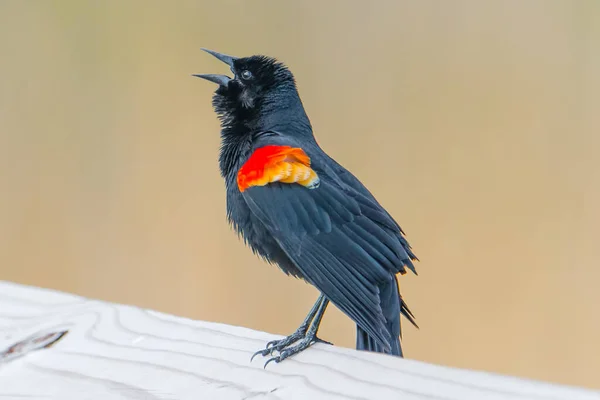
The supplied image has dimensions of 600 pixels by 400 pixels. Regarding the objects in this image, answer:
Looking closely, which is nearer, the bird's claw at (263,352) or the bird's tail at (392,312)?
the bird's claw at (263,352)

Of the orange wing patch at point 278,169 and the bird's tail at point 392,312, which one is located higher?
the orange wing patch at point 278,169

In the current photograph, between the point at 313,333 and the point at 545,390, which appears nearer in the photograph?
the point at 545,390

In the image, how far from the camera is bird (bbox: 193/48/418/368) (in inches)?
55.6

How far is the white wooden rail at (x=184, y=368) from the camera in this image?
905 mm

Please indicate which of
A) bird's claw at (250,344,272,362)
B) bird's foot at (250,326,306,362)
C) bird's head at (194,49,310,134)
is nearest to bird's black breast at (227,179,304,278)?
bird's head at (194,49,310,134)

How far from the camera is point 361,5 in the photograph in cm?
264

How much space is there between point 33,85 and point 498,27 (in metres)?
1.85

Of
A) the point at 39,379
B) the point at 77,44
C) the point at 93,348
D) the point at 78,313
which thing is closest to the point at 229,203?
the point at 78,313

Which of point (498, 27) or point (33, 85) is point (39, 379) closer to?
point (498, 27)

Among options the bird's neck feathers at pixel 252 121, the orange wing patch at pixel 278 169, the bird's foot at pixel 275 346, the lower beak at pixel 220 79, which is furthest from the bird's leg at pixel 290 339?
the lower beak at pixel 220 79

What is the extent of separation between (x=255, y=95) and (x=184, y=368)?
883 mm

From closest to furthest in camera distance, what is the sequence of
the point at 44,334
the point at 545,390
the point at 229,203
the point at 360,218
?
the point at 545,390
the point at 44,334
the point at 360,218
the point at 229,203

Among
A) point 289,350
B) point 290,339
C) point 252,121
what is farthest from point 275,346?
point 252,121

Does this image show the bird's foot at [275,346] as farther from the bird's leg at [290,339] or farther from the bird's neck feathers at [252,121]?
the bird's neck feathers at [252,121]
